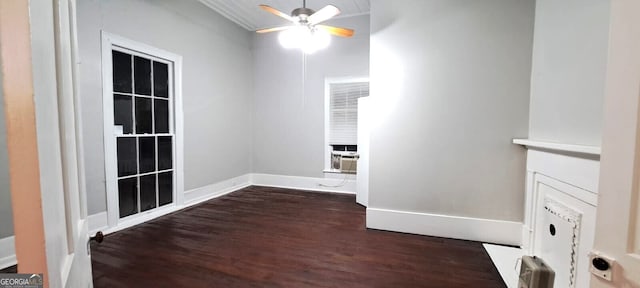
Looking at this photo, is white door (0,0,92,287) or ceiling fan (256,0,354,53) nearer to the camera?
white door (0,0,92,287)

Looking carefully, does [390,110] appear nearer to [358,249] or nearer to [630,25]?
[358,249]

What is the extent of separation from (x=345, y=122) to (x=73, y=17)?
13.8ft

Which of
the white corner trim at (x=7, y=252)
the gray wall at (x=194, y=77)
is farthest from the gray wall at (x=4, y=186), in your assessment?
the gray wall at (x=194, y=77)

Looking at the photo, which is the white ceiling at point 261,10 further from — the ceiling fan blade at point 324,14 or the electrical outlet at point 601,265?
the electrical outlet at point 601,265

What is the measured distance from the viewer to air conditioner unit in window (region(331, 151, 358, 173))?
4.80 metres

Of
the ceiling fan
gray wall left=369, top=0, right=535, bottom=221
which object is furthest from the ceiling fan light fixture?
gray wall left=369, top=0, right=535, bottom=221

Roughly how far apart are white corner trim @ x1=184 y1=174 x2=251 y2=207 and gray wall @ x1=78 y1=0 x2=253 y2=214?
93mm

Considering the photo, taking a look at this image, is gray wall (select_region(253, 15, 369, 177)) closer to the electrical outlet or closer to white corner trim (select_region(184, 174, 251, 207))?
white corner trim (select_region(184, 174, 251, 207))

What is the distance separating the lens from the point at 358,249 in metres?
2.61

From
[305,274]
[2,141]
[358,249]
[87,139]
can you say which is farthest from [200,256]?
[2,141]

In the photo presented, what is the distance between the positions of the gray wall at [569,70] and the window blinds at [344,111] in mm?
2661

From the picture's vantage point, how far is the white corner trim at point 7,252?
16.2 inches

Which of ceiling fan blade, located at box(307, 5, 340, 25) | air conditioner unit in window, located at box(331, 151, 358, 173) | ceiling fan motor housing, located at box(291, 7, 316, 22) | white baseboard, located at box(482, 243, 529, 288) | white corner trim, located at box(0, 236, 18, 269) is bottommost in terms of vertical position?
white baseboard, located at box(482, 243, 529, 288)

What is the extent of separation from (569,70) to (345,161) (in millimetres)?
3345
